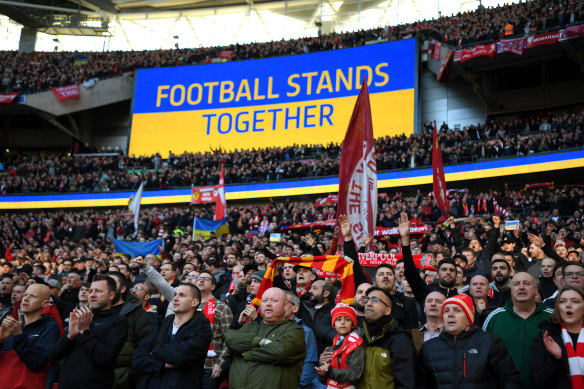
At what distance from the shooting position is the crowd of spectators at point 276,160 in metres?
23.4

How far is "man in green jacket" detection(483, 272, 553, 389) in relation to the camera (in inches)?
175

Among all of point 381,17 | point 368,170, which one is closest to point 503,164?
point 368,170

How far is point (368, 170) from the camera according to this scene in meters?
8.44

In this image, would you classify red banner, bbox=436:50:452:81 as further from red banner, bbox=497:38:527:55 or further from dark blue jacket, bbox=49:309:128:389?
dark blue jacket, bbox=49:309:128:389

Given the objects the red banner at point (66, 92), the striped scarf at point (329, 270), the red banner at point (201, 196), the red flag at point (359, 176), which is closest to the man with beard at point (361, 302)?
the striped scarf at point (329, 270)

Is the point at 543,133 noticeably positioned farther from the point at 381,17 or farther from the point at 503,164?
the point at 381,17

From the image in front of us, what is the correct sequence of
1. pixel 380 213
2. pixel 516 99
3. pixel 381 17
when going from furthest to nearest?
pixel 381 17, pixel 516 99, pixel 380 213

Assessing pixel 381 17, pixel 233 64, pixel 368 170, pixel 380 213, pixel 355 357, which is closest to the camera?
pixel 355 357

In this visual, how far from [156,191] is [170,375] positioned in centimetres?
2661

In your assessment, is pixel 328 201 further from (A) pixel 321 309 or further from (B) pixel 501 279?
(A) pixel 321 309

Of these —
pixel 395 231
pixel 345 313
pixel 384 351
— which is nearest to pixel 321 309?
pixel 345 313

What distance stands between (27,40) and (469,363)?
1895 inches

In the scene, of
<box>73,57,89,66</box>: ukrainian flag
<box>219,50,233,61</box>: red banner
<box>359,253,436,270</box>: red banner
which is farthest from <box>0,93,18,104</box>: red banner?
<box>359,253,436,270</box>: red banner

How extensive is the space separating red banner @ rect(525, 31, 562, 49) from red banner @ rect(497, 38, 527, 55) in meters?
0.23
